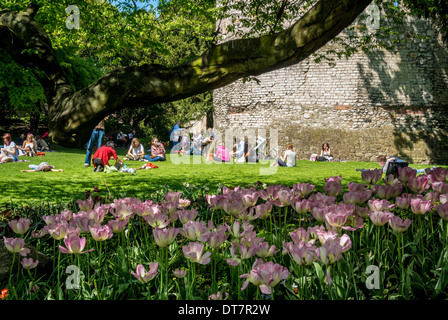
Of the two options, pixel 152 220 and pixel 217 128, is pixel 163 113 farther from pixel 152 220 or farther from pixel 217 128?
pixel 152 220

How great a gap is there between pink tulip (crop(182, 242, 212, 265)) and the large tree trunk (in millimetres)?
1876

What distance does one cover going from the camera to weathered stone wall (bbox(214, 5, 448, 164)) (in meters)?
17.8

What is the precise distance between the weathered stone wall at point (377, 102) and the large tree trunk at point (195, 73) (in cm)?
1499

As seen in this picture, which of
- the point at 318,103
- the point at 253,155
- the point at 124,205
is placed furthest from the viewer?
the point at 318,103

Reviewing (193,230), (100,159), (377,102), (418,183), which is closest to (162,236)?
(193,230)

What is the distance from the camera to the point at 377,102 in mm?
17859

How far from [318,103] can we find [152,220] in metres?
16.9

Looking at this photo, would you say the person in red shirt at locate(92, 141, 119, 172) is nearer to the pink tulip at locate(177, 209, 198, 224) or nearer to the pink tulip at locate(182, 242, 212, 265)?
the pink tulip at locate(177, 209, 198, 224)

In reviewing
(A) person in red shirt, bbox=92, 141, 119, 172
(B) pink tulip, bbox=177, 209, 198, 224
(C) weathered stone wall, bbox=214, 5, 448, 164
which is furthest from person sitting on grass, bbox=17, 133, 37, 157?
(B) pink tulip, bbox=177, 209, 198, 224

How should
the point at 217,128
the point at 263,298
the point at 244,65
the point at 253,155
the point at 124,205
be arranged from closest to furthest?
1. the point at 263,298
2. the point at 124,205
3. the point at 244,65
4. the point at 253,155
5. the point at 217,128

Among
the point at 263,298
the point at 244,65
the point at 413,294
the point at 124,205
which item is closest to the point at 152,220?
the point at 124,205

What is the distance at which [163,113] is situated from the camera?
104ft

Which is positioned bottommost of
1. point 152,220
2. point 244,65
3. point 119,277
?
point 119,277
